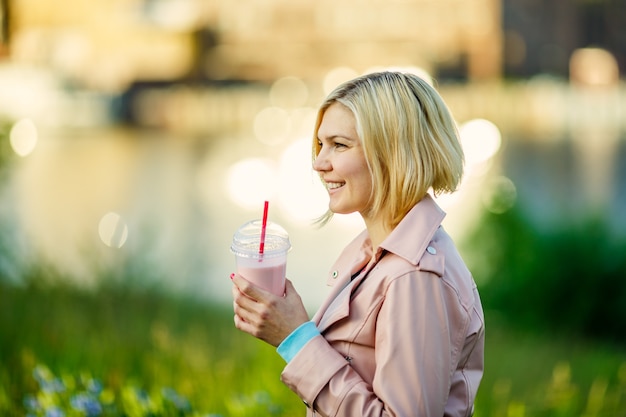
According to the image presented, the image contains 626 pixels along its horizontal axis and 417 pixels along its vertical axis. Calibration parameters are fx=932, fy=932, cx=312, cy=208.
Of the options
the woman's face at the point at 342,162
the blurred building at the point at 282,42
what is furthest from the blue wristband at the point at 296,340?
the blurred building at the point at 282,42

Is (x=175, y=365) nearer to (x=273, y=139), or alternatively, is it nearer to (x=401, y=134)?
(x=401, y=134)

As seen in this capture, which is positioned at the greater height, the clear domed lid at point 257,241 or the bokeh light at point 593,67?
the clear domed lid at point 257,241

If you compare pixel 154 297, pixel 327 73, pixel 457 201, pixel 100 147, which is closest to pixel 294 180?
pixel 457 201

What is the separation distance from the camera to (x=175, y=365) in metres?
3.72

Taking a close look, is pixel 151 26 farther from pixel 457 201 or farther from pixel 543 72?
pixel 457 201

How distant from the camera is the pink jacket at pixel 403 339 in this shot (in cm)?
158

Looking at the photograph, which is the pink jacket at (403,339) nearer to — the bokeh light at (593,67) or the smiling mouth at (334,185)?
the smiling mouth at (334,185)

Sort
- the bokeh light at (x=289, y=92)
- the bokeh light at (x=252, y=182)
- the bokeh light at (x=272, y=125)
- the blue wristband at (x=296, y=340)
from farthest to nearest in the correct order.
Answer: the bokeh light at (x=289, y=92) → the bokeh light at (x=272, y=125) → the bokeh light at (x=252, y=182) → the blue wristband at (x=296, y=340)

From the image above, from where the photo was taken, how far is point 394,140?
1.67 m

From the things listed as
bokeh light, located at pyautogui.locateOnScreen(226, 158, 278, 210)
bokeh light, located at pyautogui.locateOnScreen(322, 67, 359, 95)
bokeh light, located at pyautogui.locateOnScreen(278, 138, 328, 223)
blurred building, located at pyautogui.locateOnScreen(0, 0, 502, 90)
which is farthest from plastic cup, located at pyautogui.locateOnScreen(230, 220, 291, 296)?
blurred building, located at pyautogui.locateOnScreen(0, 0, 502, 90)

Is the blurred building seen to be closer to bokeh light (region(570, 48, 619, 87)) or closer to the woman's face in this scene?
bokeh light (region(570, 48, 619, 87))

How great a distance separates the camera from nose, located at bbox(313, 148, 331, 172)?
1.75 meters

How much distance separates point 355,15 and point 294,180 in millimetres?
29622

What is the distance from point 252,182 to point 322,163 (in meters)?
15.8
